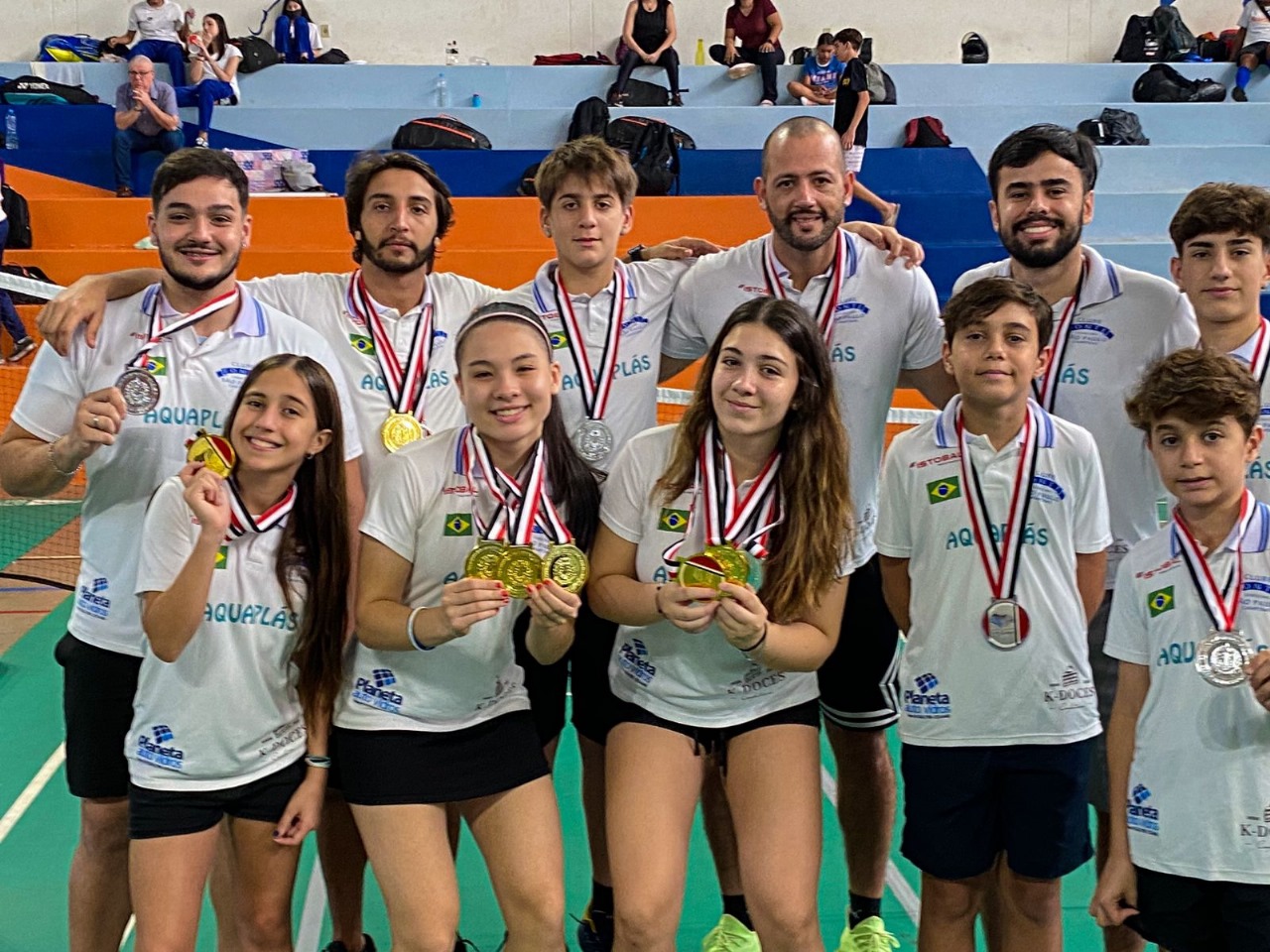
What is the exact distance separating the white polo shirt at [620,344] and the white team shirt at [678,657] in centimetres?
49

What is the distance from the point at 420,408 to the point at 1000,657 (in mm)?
1889

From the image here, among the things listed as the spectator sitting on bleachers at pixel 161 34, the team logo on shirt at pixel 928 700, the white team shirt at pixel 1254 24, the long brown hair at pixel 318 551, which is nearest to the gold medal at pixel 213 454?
the long brown hair at pixel 318 551

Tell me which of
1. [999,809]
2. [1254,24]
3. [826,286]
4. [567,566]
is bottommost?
[999,809]

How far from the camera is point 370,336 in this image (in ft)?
13.4

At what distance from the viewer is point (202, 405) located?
3.61 metres

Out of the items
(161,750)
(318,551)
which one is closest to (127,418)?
(318,551)

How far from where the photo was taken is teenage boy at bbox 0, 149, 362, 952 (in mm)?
3574

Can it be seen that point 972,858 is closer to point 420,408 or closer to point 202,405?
point 420,408

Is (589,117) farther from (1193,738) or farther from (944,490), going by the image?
(1193,738)

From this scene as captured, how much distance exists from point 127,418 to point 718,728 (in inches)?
72.6

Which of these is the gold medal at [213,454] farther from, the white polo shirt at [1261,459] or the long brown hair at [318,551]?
the white polo shirt at [1261,459]

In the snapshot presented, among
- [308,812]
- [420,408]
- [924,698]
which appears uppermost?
[420,408]

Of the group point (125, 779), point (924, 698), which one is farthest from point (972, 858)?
point (125, 779)

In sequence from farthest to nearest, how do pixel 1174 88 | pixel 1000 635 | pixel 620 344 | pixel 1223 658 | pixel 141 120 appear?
pixel 1174 88, pixel 141 120, pixel 620 344, pixel 1000 635, pixel 1223 658
